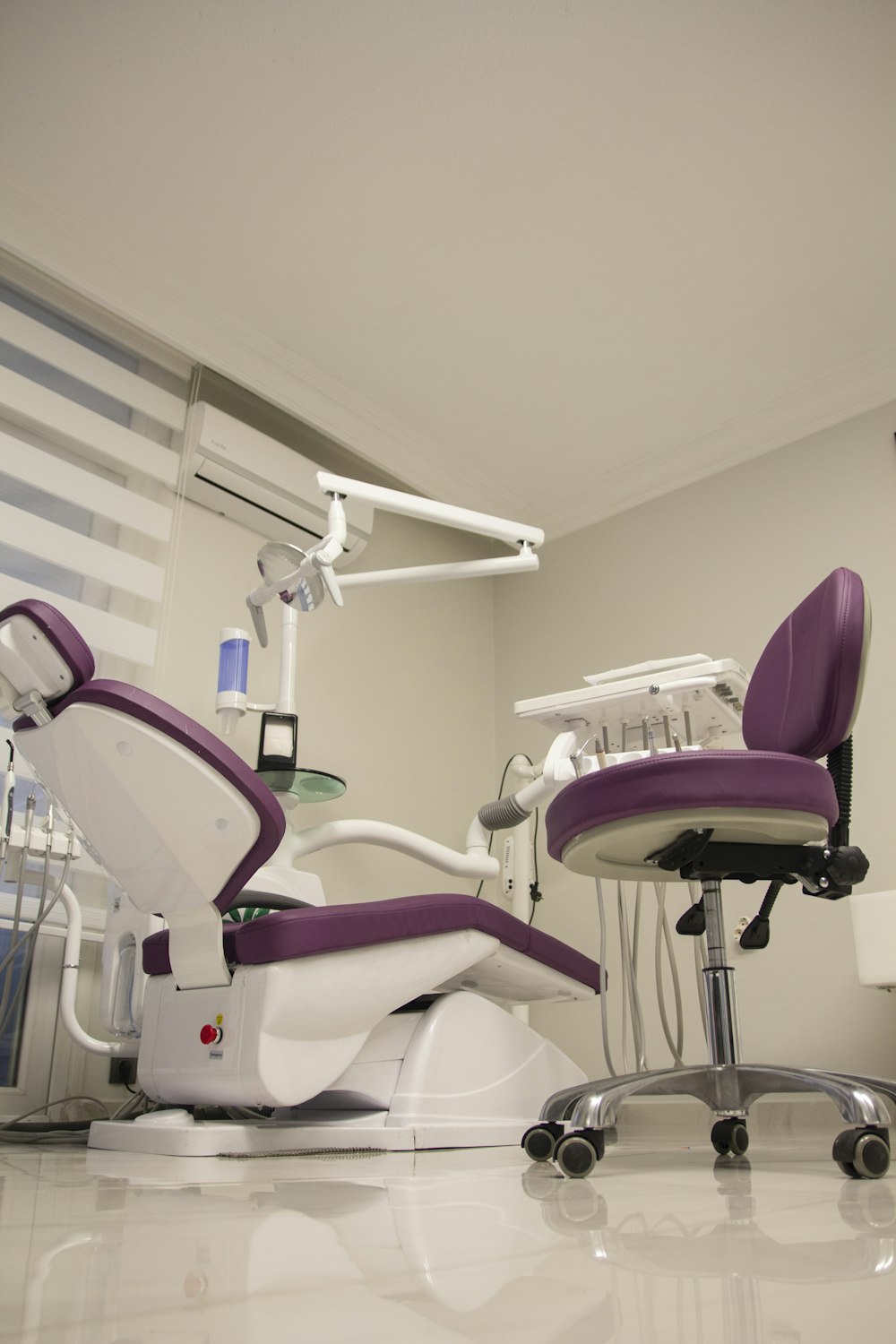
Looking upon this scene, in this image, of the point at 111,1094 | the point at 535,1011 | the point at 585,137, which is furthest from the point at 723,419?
the point at 111,1094

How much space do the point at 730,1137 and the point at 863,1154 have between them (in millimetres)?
450

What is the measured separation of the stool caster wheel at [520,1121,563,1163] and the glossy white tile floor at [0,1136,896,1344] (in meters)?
0.28

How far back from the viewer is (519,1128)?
6.98ft

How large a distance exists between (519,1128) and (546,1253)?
4.97 feet

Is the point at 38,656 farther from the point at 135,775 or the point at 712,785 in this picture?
the point at 712,785

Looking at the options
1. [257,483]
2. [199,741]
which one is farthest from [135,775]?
[257,483]

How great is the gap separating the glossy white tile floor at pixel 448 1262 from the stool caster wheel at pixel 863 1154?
0.14 ft

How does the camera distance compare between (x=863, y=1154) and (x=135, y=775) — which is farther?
(x=135, y=775)

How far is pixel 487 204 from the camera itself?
9.85 feet

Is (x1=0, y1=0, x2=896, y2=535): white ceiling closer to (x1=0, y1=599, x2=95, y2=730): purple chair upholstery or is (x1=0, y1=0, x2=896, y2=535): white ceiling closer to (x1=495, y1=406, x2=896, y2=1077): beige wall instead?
(x1=495, y1=406, x2=896, y2=1077): beige wall

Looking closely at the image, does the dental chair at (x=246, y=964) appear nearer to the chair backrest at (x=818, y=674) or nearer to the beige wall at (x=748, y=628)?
the chair backrest at (x=818, y=674)

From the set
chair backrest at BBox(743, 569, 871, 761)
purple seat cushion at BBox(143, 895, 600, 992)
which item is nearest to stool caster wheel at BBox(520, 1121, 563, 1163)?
purple seat cushion at BBox(143, 895, 600, 992)

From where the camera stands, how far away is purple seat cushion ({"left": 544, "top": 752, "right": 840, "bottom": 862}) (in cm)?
159

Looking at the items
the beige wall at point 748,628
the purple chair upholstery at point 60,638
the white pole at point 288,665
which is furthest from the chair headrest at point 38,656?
the beige wall at point 748,628
